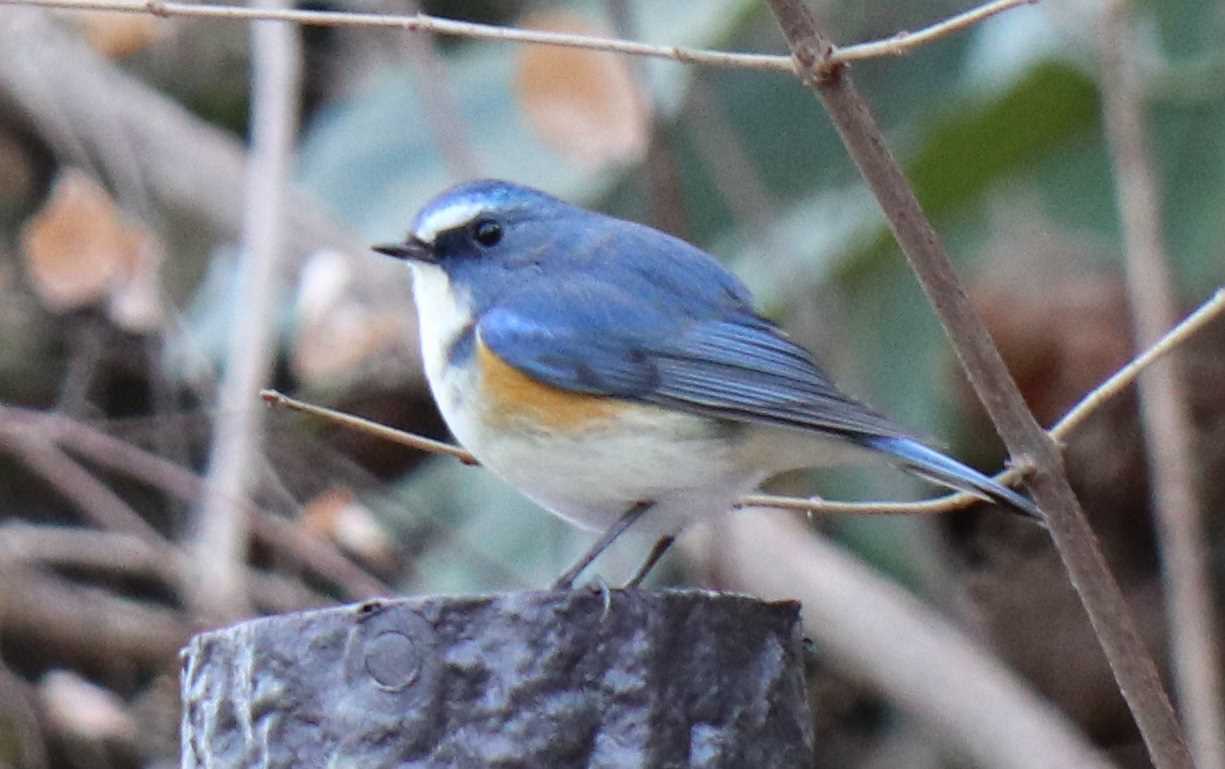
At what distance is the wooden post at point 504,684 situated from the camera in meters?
1.58

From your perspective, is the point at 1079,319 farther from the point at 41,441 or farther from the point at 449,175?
the point at 41,441

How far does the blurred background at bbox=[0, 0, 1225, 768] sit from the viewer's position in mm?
4609

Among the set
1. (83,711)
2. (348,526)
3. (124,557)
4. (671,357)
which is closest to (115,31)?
(124,557)

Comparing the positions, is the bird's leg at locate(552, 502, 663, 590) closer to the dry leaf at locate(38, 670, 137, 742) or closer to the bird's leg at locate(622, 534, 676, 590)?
the bird's leg at locate(622, 534, 676, 590)

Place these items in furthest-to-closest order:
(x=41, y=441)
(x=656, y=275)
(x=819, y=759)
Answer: (x=819, y=759)
(x=41, y=441)
(x=656, y=275)

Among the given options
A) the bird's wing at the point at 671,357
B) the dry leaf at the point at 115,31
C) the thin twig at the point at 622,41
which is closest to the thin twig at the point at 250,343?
the dry leaf at the point at 115,31

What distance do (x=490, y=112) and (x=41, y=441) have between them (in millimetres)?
1501

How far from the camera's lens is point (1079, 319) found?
598cm

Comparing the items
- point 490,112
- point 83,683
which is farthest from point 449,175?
point 83,683

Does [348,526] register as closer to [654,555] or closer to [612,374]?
[612,374]

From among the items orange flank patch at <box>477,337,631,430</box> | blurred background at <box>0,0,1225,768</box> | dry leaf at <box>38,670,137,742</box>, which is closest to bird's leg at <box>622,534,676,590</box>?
orange flank patch at <box>477,337,631,430</box>

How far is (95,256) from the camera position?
4719 mm

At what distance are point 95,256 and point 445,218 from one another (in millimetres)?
2136

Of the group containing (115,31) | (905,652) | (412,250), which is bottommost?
(412,250)
